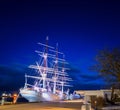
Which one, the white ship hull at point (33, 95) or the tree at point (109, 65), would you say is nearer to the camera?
the tree at point (109, 65)

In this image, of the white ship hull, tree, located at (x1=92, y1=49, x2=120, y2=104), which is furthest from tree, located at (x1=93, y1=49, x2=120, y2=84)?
the white ship hull

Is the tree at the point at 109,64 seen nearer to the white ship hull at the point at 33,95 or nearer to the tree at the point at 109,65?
the tree at the point at 109,65

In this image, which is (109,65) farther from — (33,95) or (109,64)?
(33,95)

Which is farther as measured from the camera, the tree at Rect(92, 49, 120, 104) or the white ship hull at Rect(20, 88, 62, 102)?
the white ship hull at Rect(20, 88, 62, 102)

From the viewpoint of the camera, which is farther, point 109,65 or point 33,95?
point 33,95

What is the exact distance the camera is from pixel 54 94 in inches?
4441

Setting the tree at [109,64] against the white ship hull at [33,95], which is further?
the white ship hull at [33,95]

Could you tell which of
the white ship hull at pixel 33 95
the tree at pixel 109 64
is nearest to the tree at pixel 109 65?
the tree at pixel 109 64

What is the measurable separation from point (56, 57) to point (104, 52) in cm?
7945

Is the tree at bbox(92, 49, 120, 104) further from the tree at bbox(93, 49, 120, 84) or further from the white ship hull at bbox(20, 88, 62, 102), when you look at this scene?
the white ship hull at bbox(20, 88, 62, 102)

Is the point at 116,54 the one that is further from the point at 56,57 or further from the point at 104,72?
the point at 56,57

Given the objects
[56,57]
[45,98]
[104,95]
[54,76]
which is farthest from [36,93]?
[104,95]

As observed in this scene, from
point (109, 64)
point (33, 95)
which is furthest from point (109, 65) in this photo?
point (33, 95)

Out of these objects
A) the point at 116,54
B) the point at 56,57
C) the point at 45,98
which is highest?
the point at 56,57
